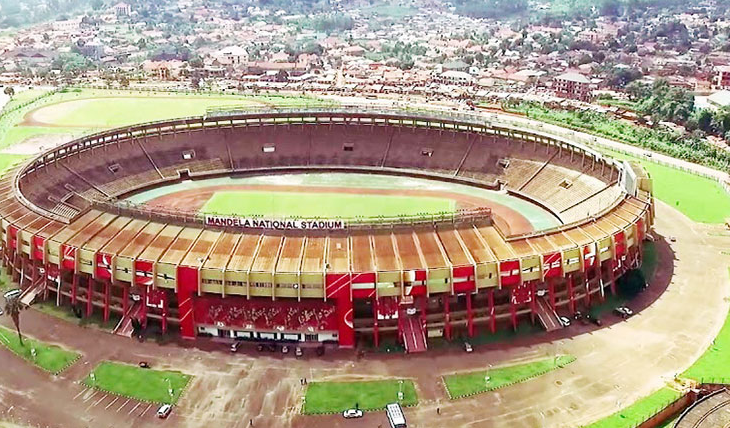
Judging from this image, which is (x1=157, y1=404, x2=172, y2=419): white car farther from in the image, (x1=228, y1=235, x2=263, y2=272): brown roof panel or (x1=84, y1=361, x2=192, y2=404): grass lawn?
(x1=228, y1=235, x2=263, y2=272): brown roof panel

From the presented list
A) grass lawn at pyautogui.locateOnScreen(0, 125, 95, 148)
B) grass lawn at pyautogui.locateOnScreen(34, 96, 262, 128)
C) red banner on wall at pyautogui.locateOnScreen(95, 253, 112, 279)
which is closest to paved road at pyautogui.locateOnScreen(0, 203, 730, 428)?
red banner on wall at pyautogui.locateOnScreen(95, 253, 112, 279)

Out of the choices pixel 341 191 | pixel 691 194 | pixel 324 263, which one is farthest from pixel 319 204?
pixel 691 194

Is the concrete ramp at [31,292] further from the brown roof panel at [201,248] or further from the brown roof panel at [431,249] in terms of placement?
the brown roof panel at [431,249]

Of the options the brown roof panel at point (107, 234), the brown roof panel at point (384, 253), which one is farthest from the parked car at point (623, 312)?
the brown roof panel at point (107, 234)

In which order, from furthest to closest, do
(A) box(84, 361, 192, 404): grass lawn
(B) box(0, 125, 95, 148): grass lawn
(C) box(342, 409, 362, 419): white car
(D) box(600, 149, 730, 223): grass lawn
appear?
(B) box(0, 125, 95, 148): grass lawn
(D) box(600, 149, 730, 223): grass lawn
(A) box(84, 361, 192, 404): grass lawn
(C) box(342, 409, 362, 419): white car

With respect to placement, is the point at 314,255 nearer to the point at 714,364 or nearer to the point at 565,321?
the point at 565,321

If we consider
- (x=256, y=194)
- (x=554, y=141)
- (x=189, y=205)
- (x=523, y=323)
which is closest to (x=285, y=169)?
(x=256, y=194)
